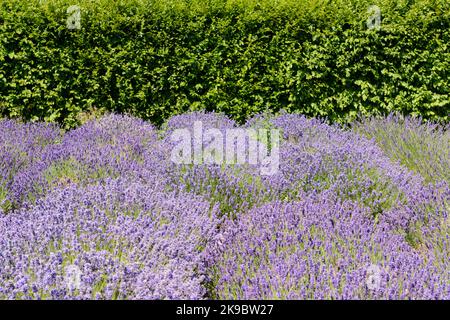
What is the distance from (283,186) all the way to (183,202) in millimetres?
911

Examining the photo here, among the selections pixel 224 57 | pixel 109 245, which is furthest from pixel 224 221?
pixel 224 57

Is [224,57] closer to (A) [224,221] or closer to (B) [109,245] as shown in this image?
(A) [224,221]

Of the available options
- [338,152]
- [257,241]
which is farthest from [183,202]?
[338,152]

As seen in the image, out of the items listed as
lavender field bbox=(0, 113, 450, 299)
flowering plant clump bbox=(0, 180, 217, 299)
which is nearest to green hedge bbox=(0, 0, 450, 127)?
lavender field bbox=(0, 113, 450, 299)

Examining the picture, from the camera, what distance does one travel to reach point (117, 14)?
5.94m

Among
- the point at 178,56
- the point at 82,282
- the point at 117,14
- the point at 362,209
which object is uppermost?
the point at 117,14

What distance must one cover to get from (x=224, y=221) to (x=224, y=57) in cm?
306

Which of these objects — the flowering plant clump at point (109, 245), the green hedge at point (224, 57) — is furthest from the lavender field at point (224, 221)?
the green hedge at point (224, 57)

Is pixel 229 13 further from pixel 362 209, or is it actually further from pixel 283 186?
pixel 362 209

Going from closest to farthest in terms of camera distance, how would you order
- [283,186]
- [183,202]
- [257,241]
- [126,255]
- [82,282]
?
[82,282] < [126,255] < [257,241] < [183,202] < [283,186]

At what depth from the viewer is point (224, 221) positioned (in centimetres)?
351

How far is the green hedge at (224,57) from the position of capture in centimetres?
589

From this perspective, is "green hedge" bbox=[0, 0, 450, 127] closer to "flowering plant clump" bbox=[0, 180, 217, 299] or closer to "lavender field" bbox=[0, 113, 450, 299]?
"lavender field" bbox=[0, 113, 450, 299]

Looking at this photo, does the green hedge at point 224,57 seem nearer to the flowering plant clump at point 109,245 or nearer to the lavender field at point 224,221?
the lavender field at point 224,221
